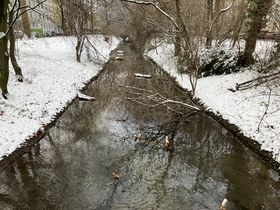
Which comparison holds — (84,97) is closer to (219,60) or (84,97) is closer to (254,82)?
(219,60)

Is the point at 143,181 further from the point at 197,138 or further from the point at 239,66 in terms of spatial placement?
the point at 239,66

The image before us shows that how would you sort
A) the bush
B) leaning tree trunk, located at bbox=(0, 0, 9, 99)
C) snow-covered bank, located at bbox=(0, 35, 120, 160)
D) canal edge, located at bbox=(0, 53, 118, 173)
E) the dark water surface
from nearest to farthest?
the dark water surface → canal edge, located at bbox=(0, 53, 118, 173) → snow-covered bank, located at bbox=(0, 35, 120, 160) → leaning tree trunk, located at bbox=(0, 0, 9, 99) → the bush

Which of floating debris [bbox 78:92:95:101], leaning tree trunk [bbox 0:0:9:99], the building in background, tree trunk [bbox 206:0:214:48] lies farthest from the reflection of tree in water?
tree trunk [bbox 206:0:214:48]

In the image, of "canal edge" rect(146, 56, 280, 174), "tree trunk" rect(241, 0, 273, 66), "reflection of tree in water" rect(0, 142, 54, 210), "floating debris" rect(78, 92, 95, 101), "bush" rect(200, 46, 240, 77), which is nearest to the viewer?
"reflection of tree in water" rect(0, 142, 54, 210)

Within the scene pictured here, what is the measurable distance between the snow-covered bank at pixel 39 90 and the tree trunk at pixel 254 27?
393 inches

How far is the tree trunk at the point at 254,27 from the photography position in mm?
15906

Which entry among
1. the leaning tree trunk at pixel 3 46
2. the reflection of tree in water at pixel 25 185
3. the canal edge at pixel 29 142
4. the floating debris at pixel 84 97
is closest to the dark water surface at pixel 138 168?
the reflection of tree in water at pixel 25 185

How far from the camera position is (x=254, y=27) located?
54.7 ft

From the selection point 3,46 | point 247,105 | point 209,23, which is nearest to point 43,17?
point 3,46

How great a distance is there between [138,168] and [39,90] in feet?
27.5

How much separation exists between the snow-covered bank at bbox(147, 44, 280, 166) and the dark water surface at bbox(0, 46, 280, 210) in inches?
26.1

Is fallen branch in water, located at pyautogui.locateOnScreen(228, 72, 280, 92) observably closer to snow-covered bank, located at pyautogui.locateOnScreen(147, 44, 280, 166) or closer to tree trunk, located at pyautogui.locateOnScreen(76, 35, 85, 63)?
snow-covered bank, located at pyautogui.locateOnScreen(147, 44, 280, 166)

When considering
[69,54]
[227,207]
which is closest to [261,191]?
[227,207]

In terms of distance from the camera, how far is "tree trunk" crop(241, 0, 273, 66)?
15.9m
